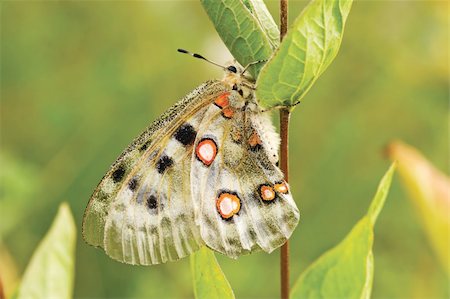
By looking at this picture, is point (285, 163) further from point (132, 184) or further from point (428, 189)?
point (428, 189)

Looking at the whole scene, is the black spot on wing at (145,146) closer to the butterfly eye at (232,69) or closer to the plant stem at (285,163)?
the butterfly eye at (232,69)

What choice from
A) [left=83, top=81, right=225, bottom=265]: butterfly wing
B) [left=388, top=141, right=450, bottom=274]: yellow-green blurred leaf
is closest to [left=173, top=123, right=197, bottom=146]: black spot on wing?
[left=83, top=81, right=225, bottom=265]: butterfly wing

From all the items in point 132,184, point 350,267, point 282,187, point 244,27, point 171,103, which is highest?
point 171,103

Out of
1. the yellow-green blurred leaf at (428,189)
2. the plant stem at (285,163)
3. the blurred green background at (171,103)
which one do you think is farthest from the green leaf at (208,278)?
the blurred green background at (171,103)

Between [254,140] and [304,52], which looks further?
[254,140]

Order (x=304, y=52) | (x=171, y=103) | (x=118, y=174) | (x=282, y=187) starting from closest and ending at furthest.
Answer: (x=304, y=52), (x=282, y=187), (x=118, y=174), (x=171, y=103)

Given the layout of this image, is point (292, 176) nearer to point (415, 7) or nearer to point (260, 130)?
point (415, 7)

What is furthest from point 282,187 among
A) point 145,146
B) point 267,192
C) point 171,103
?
point 171,103
